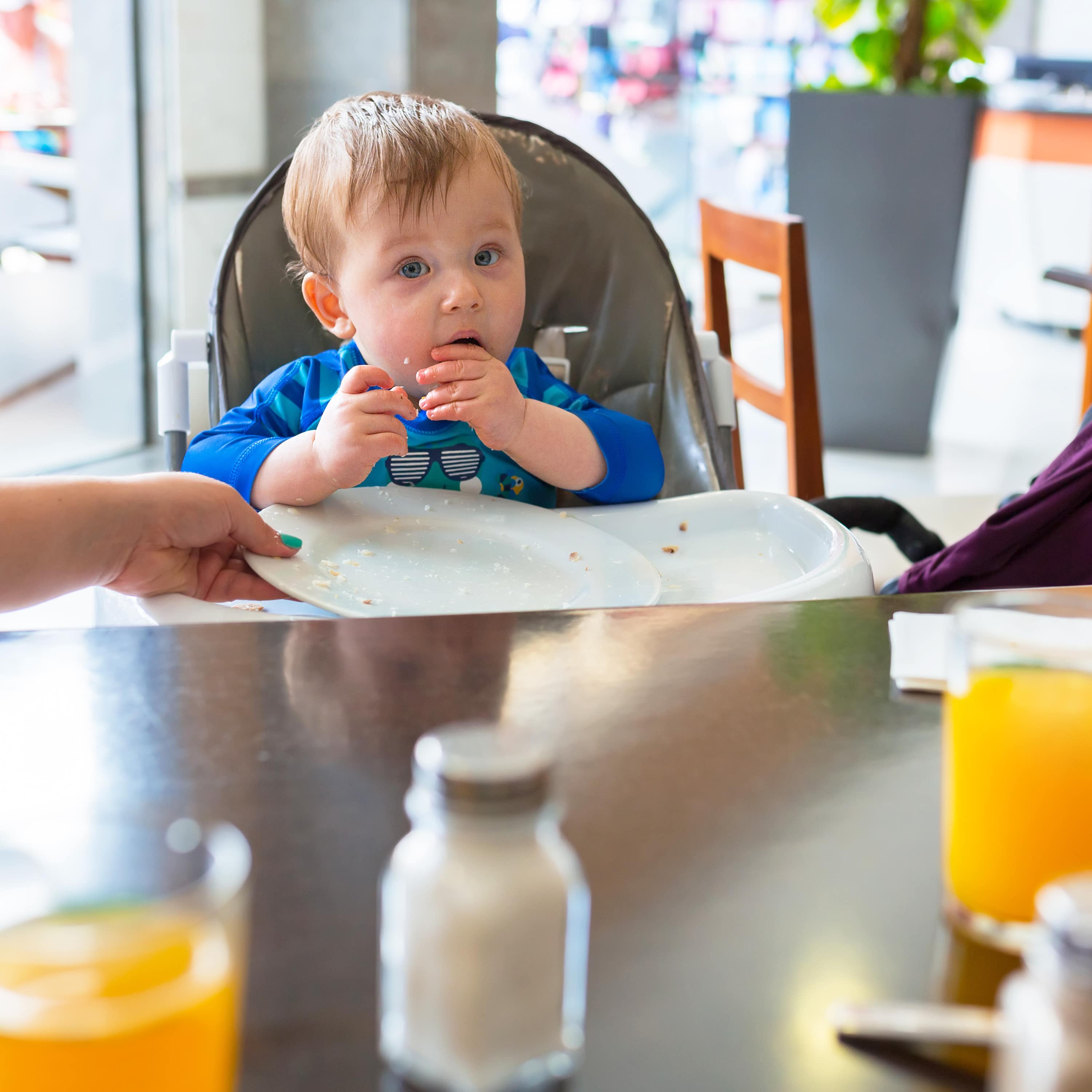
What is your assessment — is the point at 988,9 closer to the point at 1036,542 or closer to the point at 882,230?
the point at 882,230

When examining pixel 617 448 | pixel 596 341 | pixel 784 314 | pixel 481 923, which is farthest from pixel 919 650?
pixel 784 314

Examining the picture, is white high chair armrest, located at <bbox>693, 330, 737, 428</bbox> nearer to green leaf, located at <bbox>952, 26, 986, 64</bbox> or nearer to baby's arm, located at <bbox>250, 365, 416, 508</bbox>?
baby's arm, located at <bbox>250, 365, 416, 508</bbox>

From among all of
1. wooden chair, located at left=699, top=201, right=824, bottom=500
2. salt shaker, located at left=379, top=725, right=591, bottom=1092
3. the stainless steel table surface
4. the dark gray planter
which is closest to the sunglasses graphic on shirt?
the stainless steel table surface

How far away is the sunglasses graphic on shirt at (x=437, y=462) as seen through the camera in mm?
1212

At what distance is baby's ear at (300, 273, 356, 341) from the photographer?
126 centimetres

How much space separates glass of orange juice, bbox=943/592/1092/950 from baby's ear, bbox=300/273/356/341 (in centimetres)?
92

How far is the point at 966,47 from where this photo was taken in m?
3.20

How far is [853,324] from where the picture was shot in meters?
3.33

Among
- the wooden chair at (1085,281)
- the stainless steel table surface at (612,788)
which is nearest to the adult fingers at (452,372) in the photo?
the stainless steel table surface at (612,788)

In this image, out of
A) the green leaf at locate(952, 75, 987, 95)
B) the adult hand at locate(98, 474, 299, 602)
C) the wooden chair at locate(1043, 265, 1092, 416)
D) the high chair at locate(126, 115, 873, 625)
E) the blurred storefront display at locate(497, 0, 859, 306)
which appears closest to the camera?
the adult hand at locate(98, 474, 299, 602)

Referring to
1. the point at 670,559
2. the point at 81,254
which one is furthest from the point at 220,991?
the point at 81,254

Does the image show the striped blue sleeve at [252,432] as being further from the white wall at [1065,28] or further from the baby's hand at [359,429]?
the white wall at [1065,28]

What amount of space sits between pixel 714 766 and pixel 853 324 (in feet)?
9.75

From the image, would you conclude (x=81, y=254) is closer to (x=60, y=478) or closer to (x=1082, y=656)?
(x=60, y=478)
